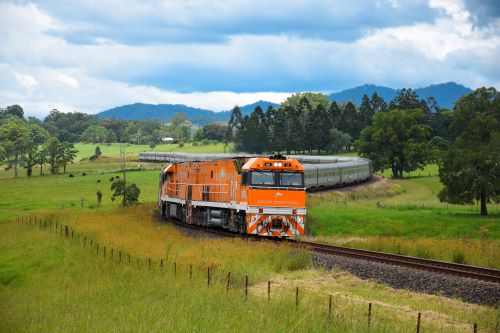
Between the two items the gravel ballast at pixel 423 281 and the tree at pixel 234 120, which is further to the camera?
the tree at pixel 234 120

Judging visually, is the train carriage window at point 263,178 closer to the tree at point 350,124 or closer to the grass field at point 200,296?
the grass field at point 200,296

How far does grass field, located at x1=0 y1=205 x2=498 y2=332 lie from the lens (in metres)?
15.0

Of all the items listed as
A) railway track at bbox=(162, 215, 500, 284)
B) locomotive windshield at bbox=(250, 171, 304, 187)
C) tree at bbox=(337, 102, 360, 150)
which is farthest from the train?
tree at bbox=(337, 102, 360, 150)

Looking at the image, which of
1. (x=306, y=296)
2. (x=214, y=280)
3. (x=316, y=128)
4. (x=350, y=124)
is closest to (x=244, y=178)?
(x=214, y=280)

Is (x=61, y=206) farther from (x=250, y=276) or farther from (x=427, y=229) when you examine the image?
(x=250, y=276)

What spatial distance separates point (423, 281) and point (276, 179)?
12556 mm

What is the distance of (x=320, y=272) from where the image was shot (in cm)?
2284

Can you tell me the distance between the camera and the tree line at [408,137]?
1794 inches

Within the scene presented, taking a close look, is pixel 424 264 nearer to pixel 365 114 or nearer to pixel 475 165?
pixel 475 165

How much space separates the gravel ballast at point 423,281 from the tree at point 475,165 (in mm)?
23473

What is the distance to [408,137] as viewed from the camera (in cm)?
10600

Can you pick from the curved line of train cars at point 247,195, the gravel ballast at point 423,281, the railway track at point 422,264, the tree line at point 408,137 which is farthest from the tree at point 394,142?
the gravel ballast at point 423,281

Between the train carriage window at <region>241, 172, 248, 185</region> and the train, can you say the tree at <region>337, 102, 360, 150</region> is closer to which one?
the train

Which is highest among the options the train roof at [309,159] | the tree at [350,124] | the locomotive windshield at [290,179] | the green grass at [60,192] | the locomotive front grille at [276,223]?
the tree at [350,124]
